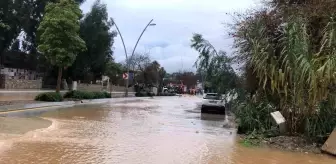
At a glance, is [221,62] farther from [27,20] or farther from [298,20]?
[27,20]

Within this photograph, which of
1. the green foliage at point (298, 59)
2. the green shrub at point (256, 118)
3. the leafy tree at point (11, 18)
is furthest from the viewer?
the leafy tree at point (11, 18)

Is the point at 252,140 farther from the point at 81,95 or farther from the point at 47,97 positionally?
the point at 81,95

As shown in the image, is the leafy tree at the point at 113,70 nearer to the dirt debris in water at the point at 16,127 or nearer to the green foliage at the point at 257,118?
the dirt debris in water at the point at 16,127

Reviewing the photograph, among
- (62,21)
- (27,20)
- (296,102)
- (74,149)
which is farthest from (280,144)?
(27,20)

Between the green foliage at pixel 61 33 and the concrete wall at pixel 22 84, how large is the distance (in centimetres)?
1764

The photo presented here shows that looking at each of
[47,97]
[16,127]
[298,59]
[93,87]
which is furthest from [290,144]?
[93,87]

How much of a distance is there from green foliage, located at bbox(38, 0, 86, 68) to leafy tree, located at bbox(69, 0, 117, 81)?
22211 mm

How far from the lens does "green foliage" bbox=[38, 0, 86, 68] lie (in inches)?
1133

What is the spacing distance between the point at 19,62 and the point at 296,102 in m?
Answer: 47.0

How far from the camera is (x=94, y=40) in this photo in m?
52.9

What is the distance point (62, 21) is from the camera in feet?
93.6

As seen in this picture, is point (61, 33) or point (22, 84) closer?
point (61, 33)

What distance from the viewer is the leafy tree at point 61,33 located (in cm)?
2877

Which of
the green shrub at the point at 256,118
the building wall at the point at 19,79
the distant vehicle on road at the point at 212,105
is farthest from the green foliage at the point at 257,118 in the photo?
the building wall at the point at 19,79
